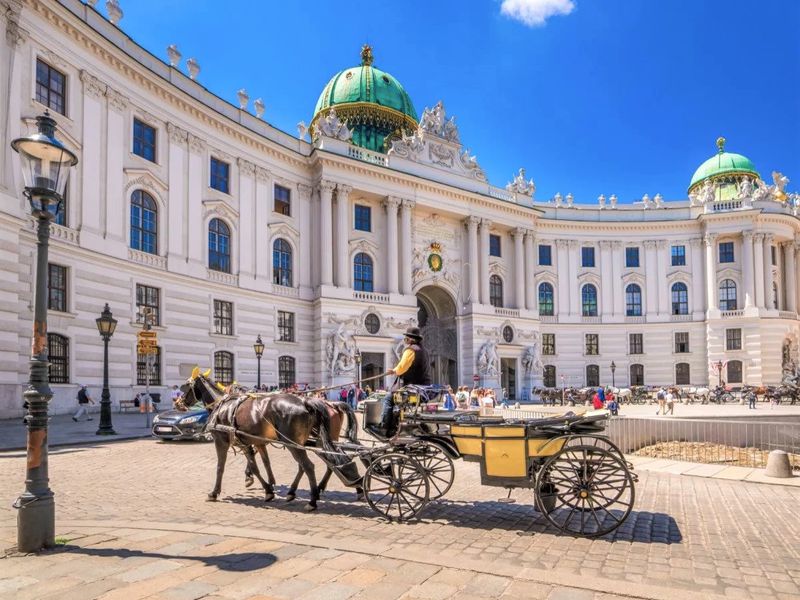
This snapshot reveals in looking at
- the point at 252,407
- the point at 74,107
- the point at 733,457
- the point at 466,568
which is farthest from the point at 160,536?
the point at 74,107

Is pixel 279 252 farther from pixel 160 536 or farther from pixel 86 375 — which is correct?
pixel 160 536

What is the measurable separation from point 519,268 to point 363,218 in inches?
554

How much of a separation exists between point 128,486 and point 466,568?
6990 millimetres

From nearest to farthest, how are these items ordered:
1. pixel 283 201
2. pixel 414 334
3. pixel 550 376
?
pixel 414 334 → pixel 283 201 → pixel 550 376

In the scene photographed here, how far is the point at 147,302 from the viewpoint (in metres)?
28.6

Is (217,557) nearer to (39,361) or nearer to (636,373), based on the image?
(39,361)

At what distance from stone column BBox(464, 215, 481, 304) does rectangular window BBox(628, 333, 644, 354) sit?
17105 millimetres

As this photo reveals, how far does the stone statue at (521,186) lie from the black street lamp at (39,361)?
149 feet

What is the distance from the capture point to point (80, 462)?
43.1 ft

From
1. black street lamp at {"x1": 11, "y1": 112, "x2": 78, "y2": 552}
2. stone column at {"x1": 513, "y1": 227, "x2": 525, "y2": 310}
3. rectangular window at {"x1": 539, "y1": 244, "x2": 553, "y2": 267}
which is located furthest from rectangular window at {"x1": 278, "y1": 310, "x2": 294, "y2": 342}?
black street lamp at {"x1": 11, "y1": 112, "x2": 78, "y2": 552}

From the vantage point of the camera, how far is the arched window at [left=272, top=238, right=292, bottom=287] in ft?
122

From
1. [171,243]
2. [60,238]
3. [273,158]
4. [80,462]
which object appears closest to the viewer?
[80,462]

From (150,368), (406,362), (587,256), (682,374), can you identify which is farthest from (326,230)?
(682,374)

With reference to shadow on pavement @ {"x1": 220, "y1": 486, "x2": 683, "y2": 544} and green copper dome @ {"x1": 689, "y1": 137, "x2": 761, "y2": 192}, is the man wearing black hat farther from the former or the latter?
green copper dome @ {"x1": 689, "y1": 137, "x2": 761, "y2": 192}
